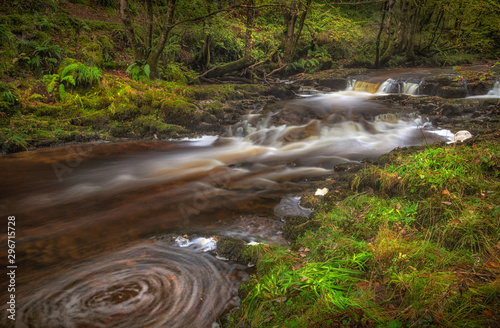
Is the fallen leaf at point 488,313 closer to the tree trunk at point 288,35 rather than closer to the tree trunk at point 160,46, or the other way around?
the tree trunk at point 160,46

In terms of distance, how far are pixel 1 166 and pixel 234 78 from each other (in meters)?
10.1

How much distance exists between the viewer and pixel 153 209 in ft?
16.9

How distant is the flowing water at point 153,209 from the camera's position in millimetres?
3021

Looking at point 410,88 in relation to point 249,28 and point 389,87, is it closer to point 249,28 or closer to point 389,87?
point 389,87

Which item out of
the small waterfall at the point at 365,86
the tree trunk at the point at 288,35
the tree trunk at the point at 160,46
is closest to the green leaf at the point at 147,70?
the tree trunk at the point at 160,46

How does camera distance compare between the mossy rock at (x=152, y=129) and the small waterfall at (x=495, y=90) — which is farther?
the small waterfall at (x=495, y=90)

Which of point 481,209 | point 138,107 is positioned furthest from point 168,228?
point 138,107

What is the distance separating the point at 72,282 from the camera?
10.8ft

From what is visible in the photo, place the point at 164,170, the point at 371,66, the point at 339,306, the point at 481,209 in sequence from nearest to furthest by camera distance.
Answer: the point at 339,306
the point at 481,209
the point at 164,170
the point at 371,66

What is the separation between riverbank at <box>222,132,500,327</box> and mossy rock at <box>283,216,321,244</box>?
0.02m

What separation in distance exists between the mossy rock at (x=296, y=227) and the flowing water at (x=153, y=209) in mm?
202

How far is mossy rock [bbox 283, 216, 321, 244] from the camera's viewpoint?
4.02m

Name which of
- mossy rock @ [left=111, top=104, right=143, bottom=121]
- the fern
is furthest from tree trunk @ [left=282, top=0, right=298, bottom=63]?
the fern

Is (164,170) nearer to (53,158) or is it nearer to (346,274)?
(53,158)
